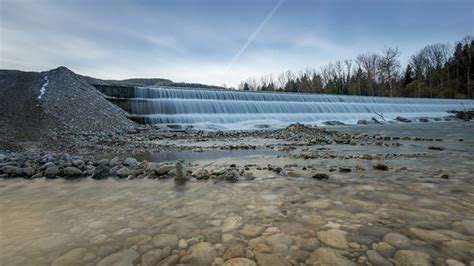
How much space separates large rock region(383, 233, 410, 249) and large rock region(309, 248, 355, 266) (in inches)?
15.5

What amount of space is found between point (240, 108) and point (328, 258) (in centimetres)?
1860

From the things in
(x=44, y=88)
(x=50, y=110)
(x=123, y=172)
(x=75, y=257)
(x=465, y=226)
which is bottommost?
(x=465, y=226)

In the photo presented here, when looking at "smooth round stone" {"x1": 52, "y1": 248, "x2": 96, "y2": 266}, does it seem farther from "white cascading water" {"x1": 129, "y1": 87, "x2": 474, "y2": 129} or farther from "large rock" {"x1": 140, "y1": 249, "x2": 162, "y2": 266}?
"white cascading water" {"x1": 129, "y1": 87, "x2": 474, "y2": 129}

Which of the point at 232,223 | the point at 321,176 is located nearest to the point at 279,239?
the point at 232,223

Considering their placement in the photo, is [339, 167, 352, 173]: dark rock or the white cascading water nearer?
[339, 167, 352, 173]: dark rock

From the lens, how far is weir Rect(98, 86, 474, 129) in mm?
17016

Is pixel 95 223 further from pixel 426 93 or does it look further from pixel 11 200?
pixel 426 93

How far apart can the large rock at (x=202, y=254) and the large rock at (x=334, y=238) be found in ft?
2.46

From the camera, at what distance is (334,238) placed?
6.43 ft

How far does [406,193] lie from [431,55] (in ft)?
233

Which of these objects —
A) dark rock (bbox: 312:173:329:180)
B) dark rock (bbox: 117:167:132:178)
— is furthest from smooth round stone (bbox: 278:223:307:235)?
dark rock (bbox: 117:167:132:178)

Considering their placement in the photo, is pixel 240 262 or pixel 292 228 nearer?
pixel 240 262

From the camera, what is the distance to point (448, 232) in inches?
78.6

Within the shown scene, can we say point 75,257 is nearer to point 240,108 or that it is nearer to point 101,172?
point 101,172
